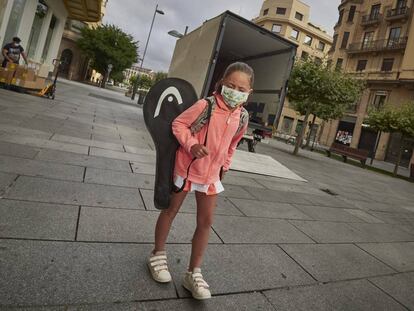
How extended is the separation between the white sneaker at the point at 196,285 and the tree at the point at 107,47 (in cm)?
Answer: 3930

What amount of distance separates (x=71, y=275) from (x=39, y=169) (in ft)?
7.40

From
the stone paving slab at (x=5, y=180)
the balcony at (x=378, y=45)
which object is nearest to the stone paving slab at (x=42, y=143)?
the stone paving slab at (x=5, y=180)

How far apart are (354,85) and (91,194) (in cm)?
1555

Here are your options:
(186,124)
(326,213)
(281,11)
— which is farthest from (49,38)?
(281,11)

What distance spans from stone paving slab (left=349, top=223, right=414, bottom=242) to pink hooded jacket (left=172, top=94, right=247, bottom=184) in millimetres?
3304

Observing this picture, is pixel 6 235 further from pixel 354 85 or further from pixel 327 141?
pixel 327 141

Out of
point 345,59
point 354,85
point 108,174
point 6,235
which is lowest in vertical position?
point 6,235

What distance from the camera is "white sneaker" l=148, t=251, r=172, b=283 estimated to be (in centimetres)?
212

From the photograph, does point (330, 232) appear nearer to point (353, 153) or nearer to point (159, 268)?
point (159, 268)

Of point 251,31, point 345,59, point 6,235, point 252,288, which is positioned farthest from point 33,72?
point 345,59

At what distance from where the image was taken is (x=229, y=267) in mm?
2598

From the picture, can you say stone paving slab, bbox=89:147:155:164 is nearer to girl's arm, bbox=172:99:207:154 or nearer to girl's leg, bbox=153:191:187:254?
girl's leg, bbox=153:191:187:254

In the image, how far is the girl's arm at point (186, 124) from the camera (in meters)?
1.99

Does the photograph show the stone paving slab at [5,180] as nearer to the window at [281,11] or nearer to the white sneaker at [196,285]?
the white sneaker at [196,285]
